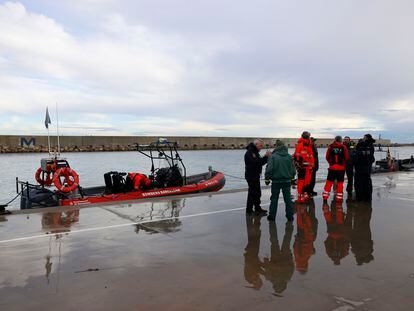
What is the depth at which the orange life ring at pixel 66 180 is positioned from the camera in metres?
9.78

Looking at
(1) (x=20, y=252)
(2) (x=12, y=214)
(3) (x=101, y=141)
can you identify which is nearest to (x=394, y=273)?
(1) (x=20, y=252)

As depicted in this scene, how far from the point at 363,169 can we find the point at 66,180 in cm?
794

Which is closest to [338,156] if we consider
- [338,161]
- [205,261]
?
[338,161]

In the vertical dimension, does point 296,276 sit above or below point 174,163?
below

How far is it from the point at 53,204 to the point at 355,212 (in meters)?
7.51

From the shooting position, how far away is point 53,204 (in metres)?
9.56

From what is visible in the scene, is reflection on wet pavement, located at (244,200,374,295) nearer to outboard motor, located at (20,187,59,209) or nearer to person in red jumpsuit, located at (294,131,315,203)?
person in red jumpsuit, located at (294,131,315,203)

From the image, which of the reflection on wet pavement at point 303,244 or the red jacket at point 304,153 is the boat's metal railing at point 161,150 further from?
the reflection on wet pavement at point 303,244

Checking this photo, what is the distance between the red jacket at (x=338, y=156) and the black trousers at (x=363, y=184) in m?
0.56

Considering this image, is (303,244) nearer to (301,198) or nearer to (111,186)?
(301,198)

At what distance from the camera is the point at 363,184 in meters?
8.39

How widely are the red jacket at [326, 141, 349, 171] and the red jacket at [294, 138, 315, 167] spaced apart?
1.49ft

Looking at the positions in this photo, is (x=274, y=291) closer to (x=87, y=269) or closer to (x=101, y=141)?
(x=87, y=269)

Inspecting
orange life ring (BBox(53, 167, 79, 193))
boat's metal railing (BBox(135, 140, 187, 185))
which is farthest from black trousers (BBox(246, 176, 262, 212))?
orange life ring (BBox(53, 167, 79, 193))
